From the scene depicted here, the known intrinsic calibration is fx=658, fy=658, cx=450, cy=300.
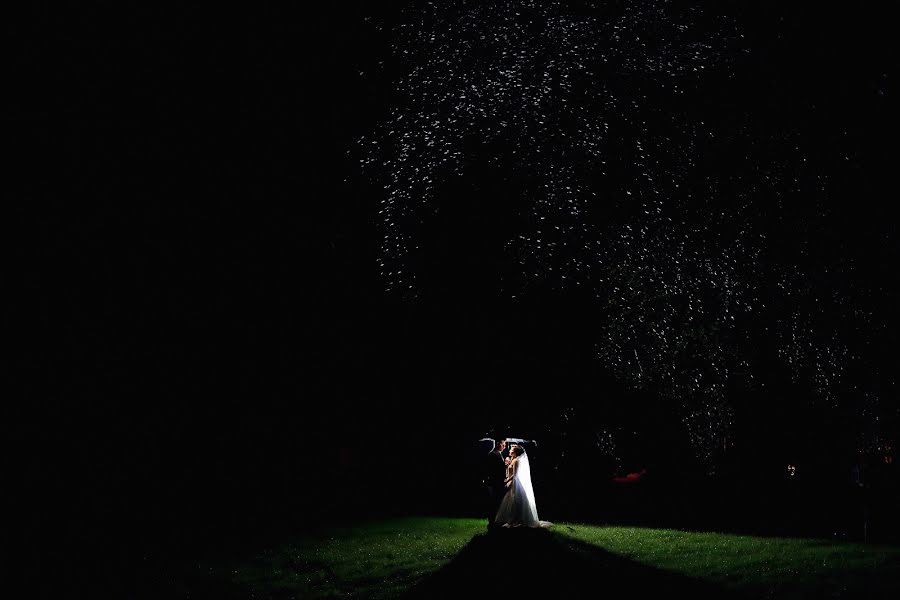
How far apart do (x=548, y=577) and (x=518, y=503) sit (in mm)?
4427

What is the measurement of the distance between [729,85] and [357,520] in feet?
37.0

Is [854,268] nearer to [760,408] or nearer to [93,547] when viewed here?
[760,408]

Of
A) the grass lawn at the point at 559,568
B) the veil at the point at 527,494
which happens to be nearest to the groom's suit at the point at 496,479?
the veil at the point at 527,494

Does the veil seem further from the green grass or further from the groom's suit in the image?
the green grass

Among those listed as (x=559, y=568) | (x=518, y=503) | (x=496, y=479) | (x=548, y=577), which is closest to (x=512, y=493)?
(x=518, y=503)

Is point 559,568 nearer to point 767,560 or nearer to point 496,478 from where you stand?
point 767,560

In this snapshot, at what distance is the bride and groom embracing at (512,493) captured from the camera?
1154 cm

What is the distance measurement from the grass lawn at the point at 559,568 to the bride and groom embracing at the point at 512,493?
1.70ft

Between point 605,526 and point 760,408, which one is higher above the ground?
point 760,408

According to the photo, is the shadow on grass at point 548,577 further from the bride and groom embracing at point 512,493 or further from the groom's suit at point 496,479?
the groom's suit at point 496,479

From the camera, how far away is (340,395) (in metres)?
20.7

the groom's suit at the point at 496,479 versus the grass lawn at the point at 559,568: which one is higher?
the groom's suit at the point at 496,479

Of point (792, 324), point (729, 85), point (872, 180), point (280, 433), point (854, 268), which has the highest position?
point (729, 85)

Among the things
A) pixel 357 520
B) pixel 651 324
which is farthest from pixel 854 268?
pixel 357 520
